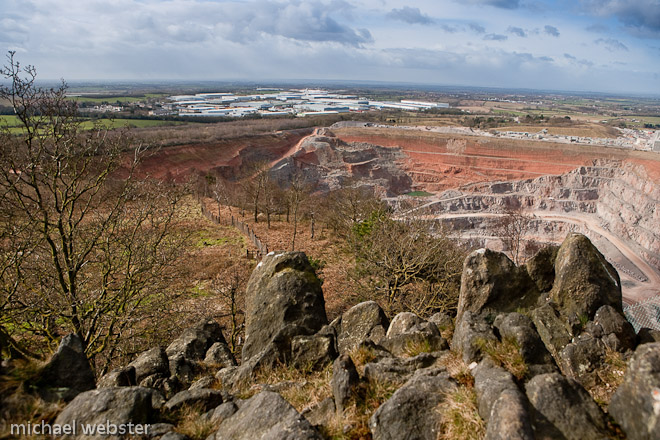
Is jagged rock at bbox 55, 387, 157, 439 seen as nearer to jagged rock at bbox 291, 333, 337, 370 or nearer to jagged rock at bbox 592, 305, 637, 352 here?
jagged rock at bbox 291, 333, 337, 370

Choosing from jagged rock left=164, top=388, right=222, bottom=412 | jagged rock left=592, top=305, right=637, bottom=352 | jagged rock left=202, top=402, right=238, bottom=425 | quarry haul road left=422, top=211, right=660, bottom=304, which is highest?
jagged rock left=592, top=305, right=637, bottom=352

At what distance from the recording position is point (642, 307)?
25359 millimetres

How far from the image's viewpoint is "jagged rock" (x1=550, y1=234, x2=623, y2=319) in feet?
28.9

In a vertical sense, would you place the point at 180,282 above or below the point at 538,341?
below

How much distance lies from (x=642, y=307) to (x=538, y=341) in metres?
25.4

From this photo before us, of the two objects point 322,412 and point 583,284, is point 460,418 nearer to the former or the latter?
point 322,412

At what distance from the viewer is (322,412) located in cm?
657

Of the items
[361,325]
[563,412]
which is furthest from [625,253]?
[563,412]

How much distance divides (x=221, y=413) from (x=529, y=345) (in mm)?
5739

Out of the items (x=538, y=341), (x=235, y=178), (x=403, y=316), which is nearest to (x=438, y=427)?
(x=538, y=341)

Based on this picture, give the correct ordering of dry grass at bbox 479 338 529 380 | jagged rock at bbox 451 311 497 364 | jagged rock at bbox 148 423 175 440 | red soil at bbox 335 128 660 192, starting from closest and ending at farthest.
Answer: jagged rock at bbox 148 423 175 440, dry grass at bbox 479 338 529 380, jagged rock at bbox 451 311 497 364, red soil at bbox 335 128 660 192

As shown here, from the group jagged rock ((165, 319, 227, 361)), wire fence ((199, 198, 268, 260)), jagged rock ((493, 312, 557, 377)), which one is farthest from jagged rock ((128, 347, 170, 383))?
wire fence ((199, 198, 268, 260))

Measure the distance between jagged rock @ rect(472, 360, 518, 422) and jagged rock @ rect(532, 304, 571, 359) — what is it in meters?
2.96

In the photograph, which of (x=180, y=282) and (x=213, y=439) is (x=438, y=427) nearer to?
(x=213, y=439)
